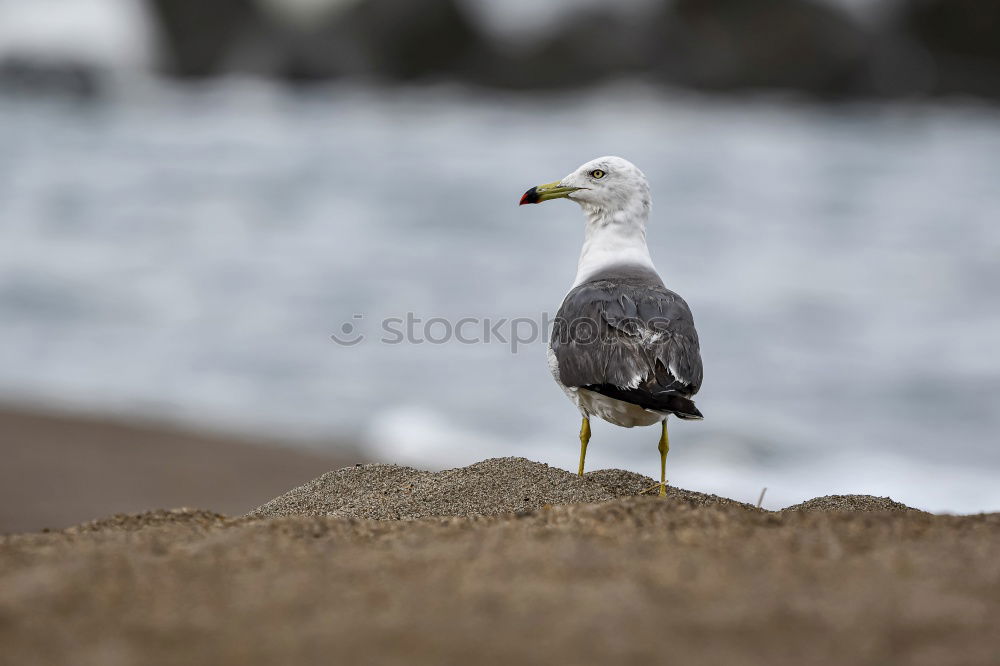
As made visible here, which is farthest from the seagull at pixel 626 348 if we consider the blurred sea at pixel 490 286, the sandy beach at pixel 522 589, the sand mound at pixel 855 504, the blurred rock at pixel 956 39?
the blurred rock at pixel 956 39

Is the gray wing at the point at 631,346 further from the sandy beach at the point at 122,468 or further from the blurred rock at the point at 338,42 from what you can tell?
the blurred rock at the point at 338,42

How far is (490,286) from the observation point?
523 inches

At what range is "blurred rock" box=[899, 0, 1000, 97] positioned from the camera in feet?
96.1

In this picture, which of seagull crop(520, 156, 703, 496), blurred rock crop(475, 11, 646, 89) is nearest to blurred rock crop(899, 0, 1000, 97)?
blurred rock crop(475, 11, 646, 89)

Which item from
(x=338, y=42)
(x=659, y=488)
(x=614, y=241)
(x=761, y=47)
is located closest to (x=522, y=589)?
(x=659, y=488)

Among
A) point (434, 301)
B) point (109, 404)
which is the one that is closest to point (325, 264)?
point (434, 301)

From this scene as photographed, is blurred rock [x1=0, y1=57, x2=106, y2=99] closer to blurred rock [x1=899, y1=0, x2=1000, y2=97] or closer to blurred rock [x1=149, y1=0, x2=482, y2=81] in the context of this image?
blurred rock [x1=149, y1=0, x2=482, y2=81]

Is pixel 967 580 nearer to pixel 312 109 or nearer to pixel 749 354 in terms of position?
pixel 749 354

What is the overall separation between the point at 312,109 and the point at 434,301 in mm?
15836

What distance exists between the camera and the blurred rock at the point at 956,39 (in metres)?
29.3

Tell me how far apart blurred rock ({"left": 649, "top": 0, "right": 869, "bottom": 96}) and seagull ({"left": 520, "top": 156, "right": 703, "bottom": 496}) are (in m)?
25.5

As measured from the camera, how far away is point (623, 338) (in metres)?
4.60

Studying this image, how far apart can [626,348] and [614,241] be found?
1.01 metres

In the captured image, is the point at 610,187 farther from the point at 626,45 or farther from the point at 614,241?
the point at 626,45
